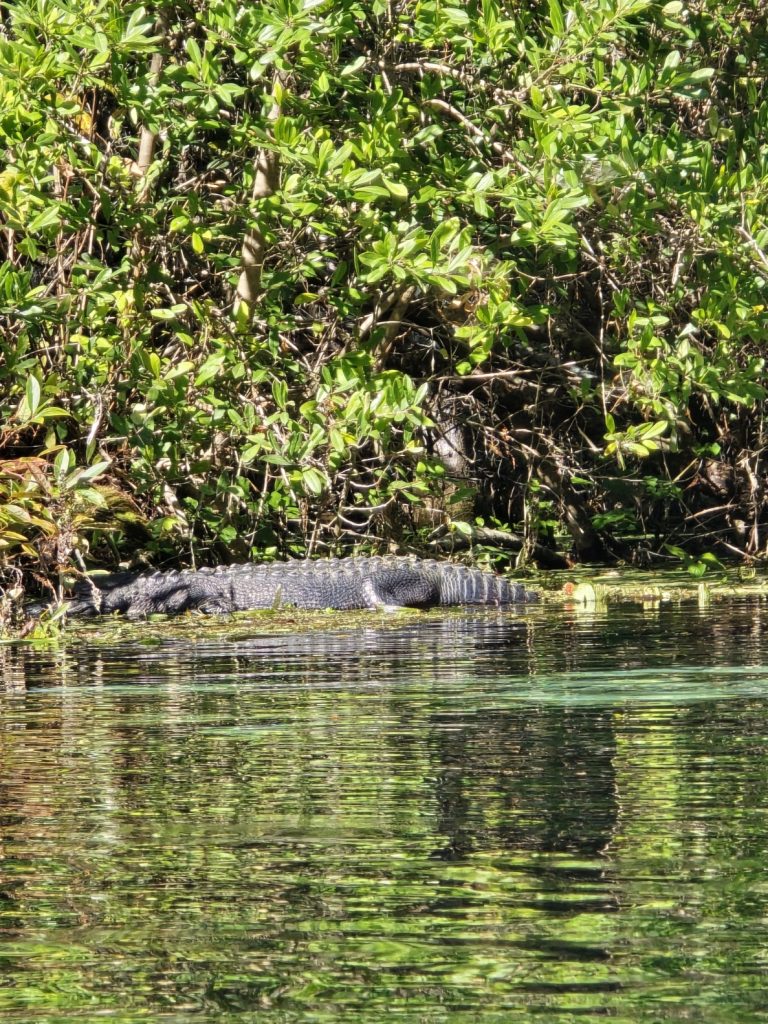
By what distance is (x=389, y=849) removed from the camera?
8.28 ft

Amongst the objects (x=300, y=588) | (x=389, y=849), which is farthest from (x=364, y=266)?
(x=389, y=849)

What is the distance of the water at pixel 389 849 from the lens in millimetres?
1889

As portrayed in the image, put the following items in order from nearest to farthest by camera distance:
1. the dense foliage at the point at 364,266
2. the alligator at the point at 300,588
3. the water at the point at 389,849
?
the water at the point at 389,849 < the dense foliage at the point at 364,266 < the alligator at the point at 300,588

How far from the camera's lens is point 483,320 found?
23.3 feet

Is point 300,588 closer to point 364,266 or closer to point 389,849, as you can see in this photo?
point 364,266

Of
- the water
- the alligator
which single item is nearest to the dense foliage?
the alligator

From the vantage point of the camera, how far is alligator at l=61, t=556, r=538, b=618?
25.4 ft

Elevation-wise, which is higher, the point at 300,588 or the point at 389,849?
the point at 300,588

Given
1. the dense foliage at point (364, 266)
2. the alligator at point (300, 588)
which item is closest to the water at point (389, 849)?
the dense foliage at point (364, 266)

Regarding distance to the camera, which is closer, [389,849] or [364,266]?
[389,849]

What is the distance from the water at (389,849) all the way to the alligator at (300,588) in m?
2.98

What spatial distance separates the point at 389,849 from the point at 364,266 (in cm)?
553

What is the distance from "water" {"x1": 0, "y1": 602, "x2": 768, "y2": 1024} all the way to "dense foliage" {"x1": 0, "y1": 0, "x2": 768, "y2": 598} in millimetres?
2762

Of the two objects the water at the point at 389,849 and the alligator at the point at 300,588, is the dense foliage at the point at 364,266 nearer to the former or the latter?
the alligator at the point at 300,588
